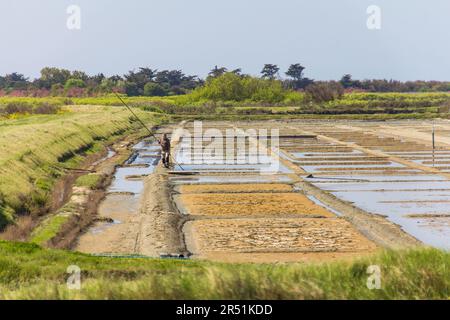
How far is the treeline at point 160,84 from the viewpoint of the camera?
87562 mm

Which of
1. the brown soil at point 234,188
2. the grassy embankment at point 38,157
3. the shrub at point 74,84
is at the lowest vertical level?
the brown soil at point 234,188

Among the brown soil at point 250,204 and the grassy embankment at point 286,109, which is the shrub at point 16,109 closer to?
the grassy embankment at point 286,109

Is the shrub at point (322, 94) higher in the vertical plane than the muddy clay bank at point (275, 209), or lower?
higher

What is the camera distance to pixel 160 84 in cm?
10244

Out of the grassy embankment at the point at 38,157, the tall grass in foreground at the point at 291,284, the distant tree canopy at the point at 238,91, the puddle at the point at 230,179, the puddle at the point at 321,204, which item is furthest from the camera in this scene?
the distant tree canopy at the point at 238,91

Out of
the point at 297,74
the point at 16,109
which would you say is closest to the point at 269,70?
the point at 297,74

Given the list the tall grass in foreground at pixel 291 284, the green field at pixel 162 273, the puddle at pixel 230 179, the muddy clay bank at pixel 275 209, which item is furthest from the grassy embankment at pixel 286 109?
the tall grass in foreground at pixel 291 284

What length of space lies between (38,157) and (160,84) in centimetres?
7989

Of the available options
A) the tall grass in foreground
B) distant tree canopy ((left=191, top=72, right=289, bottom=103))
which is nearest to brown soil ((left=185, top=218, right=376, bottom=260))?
the tall grass in foreground

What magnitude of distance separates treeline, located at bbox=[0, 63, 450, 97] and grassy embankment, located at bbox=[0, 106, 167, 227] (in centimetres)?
4448

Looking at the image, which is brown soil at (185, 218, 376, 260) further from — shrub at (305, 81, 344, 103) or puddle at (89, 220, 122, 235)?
shrub at (305, 81, 344, 103)

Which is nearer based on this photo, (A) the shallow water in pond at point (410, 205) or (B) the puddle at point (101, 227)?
(A) the shallow water in pond at point (410, 205)

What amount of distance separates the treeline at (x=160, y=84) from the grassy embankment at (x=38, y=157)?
44478 millimetres
